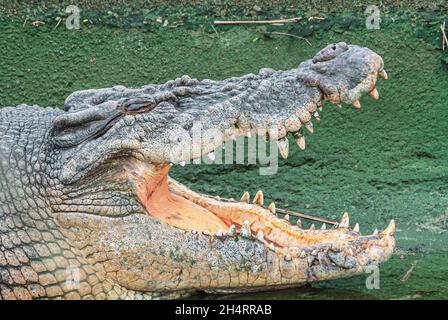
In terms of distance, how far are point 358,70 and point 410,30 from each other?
1.66 metres

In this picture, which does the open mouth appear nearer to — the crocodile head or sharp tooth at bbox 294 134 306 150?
the crocodile head

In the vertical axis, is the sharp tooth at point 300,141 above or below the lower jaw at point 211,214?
above

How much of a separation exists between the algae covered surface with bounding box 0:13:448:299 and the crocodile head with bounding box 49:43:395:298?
56.2 inches

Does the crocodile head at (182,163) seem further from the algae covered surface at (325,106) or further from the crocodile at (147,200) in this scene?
the algae covered surface at (325,106)

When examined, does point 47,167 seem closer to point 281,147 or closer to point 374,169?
point 281,147

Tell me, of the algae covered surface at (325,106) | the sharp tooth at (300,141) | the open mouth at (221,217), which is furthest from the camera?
the algae covered surface at (325,106)

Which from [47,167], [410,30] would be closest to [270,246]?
[47,167]

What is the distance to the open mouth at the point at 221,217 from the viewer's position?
169 inches

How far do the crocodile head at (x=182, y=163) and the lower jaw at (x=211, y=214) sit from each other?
0.05 feet

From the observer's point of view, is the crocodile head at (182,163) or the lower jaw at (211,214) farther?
the lower jaw at (211,214)

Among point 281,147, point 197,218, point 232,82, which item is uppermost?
point 232,82

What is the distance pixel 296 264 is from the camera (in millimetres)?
4199

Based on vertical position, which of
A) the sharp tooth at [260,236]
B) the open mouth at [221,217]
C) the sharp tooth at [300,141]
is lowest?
the sharp tooth at [260,236]

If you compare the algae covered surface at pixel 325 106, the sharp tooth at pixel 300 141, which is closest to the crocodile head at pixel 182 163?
the sharp tooth at pixel 300 141
